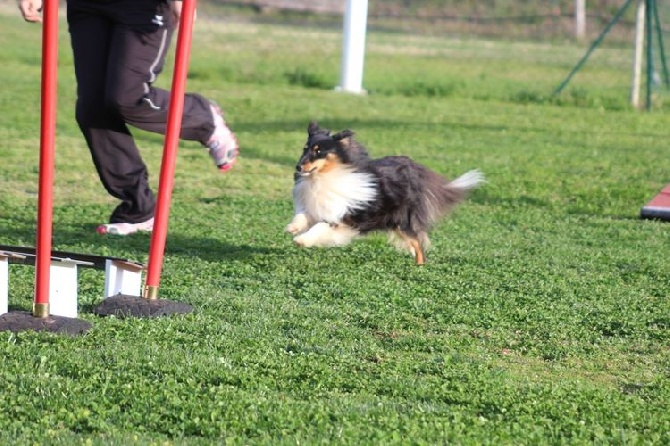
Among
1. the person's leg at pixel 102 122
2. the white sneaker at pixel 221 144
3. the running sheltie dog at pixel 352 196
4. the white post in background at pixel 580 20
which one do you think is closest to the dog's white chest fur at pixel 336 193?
the running sheltie dog at pixel 352 196

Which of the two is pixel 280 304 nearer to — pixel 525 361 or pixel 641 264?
pixel 525 361

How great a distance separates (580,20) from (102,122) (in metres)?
27.1

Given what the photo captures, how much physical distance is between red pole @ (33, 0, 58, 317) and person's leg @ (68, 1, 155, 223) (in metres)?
2.11

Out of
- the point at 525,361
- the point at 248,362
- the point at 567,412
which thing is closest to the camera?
the point at 567,412

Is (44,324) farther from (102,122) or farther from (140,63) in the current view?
(102,122)

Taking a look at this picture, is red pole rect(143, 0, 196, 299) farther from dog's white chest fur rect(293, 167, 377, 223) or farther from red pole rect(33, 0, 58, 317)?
dog's white chest fur rect(293, 167, 377, 223)

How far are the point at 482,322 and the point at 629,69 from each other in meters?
18.8

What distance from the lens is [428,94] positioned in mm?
19234

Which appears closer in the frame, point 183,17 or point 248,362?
point 248,362

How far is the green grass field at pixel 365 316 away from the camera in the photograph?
3.80m

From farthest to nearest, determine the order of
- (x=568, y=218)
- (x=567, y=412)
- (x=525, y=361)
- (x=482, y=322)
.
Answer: (x=568, y=218) < (x=482, y=322) < (x=525, y=361) < (x=567, y=412)

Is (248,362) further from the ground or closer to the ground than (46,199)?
closer to the ground

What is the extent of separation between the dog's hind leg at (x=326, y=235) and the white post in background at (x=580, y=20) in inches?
1012

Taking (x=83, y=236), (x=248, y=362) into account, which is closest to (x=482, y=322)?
(x=248, y=362)
